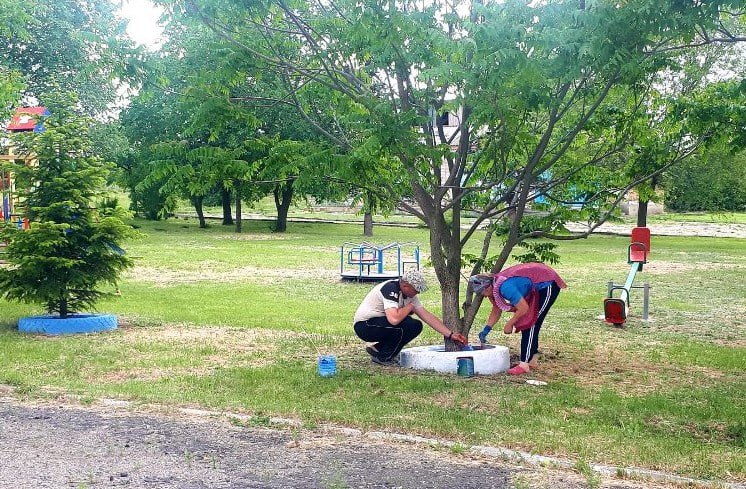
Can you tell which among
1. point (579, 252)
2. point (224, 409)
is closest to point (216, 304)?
point (224, 409)

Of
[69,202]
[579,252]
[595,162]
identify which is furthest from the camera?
[579,252]

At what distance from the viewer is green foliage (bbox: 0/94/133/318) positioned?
10883mm

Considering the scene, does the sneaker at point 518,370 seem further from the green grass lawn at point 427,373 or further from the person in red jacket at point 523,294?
the green grass lawn at point 427,373

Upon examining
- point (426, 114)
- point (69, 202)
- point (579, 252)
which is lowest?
point (579, 252)

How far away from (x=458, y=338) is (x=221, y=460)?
3.53 metres

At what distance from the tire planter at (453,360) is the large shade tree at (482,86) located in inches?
22.5

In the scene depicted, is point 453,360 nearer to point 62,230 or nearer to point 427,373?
point 427,373

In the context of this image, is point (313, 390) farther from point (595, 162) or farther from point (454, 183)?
point (595, 162)

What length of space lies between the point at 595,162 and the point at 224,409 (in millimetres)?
4740

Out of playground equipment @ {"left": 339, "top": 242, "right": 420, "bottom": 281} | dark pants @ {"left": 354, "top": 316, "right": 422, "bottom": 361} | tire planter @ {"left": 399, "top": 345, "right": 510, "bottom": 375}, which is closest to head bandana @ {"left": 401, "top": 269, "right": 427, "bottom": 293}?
dark pants @ {"left": 354, "top": 316, "right": 422, "bottom": 361}

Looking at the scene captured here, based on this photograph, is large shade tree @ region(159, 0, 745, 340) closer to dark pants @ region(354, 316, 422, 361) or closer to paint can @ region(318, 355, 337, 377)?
dark pants @ region(354, 316, 422, 361)

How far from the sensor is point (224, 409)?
678 cm

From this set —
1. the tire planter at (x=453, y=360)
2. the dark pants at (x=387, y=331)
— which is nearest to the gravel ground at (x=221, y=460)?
the dark pants at (x=387, y=331)

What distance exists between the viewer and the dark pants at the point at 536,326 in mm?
8461
